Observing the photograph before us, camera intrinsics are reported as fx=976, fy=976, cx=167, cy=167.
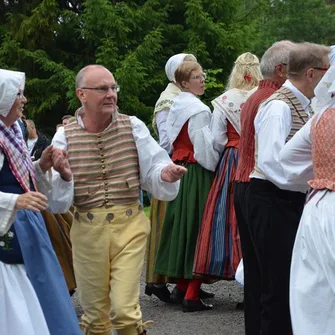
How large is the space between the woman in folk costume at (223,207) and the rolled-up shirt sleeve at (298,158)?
86.7 inches

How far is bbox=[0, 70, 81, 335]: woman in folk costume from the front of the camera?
4387 mm

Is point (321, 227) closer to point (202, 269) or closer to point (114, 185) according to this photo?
point (114, 185)

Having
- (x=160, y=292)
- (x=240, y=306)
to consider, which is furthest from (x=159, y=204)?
(x=240, y=306)

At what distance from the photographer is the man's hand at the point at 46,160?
4809 millimetres

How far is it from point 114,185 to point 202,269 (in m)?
2.01

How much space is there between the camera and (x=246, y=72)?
271 inches

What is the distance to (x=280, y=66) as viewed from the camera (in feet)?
18.3

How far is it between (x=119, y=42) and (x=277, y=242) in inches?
418

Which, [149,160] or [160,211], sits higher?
[149,160]

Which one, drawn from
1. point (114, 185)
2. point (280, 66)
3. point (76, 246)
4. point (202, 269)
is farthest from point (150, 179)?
point (202, 269)

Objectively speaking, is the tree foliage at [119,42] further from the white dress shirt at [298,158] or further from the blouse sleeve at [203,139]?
the white dress shirt at [298,158]

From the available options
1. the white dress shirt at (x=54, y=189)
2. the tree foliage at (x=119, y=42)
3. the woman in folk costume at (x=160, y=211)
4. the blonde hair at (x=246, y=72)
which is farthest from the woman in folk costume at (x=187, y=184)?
the tree foliage at (x=119, y=42)

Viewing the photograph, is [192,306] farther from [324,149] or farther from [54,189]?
Result: [324,149]

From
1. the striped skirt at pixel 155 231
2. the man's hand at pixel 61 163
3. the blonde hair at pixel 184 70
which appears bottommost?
the striped skirt at pixel 155 231
